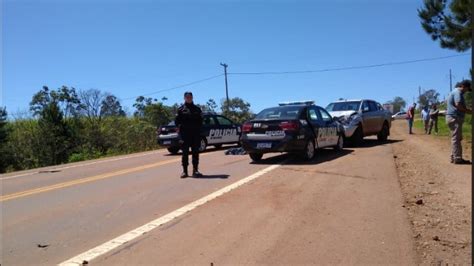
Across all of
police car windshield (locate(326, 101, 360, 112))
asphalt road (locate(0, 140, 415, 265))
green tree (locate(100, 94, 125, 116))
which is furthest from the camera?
green tree (locate(100, 94, 125, 116))

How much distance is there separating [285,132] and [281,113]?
0.90 meters

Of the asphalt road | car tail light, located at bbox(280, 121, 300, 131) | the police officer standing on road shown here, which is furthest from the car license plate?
the police officer standing on road

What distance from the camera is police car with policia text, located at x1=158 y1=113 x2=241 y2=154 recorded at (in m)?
18.0

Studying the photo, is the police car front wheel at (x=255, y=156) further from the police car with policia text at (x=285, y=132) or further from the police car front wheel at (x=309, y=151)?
the police car front wheel at (x=309, y=151)

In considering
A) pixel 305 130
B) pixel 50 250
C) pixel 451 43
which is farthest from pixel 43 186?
pixel 451 43

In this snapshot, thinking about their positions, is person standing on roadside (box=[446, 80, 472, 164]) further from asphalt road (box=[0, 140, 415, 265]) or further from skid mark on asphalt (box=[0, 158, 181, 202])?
skid mark on asphalt (box=[0, 158, 181, 202])

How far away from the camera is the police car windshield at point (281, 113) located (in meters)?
12.8

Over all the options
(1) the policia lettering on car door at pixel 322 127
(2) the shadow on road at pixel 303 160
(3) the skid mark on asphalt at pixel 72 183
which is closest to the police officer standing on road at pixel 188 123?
(3) the skid mark on asphalt at pixel 72 183

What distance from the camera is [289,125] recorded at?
40.4 feet

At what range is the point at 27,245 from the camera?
5633 mm

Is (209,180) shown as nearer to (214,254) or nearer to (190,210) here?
(190,210)

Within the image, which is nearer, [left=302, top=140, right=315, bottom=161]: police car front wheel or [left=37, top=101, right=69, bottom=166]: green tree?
[left=302, top=140, right=315, bottom=161]: police car front wheel

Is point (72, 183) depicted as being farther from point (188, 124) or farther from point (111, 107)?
point (111, 107)

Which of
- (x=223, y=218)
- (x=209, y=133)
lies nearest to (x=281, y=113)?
(x=209, y=133)
